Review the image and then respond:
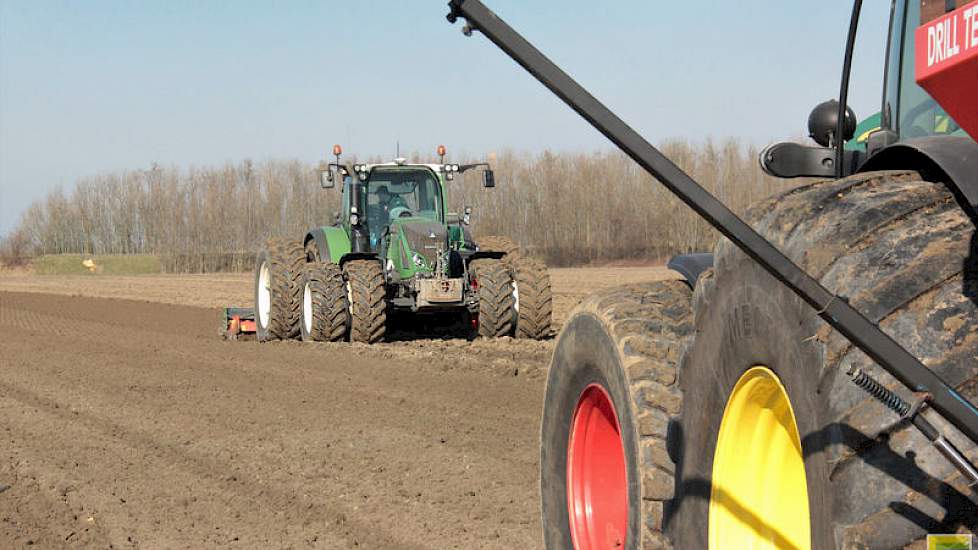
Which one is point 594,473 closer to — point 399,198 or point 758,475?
point 758,475

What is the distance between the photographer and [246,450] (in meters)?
6.71

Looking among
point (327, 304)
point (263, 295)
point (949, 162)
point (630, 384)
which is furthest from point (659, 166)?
point (263, 295)

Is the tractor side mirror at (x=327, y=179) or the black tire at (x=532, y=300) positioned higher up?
the tractor side mirror at (x=327, y=179)

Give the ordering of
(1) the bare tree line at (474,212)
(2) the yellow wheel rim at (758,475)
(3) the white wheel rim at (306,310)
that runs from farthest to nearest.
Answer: (1) the bare tree line at (474,212), (3) the white wheel rim at (306,310), (2) the yellow wheel rim at (758,475)

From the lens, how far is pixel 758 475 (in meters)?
2.22

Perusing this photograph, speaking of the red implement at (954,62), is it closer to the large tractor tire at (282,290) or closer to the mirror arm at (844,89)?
the mirror arm at (844,89)

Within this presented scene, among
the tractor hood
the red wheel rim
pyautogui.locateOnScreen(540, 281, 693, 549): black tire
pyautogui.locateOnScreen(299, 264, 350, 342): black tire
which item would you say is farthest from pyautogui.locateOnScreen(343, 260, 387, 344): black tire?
the red wheel rim

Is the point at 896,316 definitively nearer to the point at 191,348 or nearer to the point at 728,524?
the point at 728,524

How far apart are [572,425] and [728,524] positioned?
83 cm

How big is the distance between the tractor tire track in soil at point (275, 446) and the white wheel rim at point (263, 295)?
1880mm

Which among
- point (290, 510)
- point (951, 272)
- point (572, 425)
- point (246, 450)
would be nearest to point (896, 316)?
point (951, 272)

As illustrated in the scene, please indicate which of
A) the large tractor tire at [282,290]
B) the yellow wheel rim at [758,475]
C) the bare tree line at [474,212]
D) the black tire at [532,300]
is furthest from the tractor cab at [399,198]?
the bare tree line at [474,212]

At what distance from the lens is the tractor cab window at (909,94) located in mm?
2768

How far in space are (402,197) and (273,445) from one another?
22.7ft
